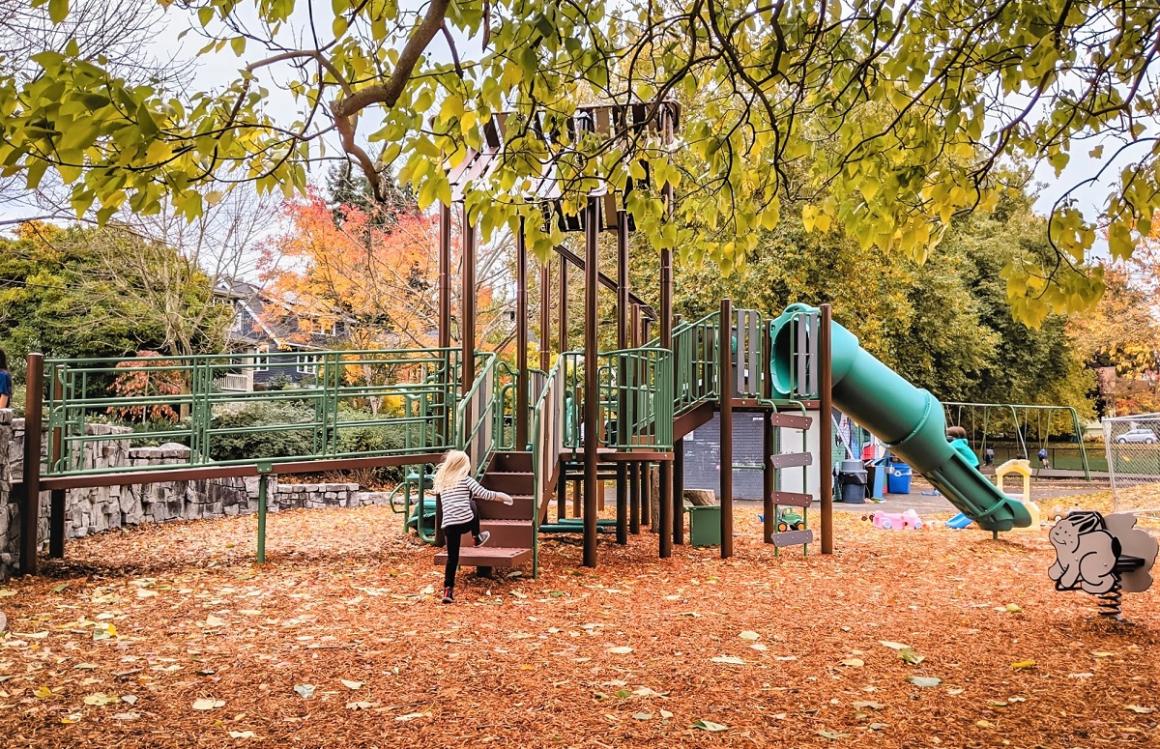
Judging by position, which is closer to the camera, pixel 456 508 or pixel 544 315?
pixel 456 508

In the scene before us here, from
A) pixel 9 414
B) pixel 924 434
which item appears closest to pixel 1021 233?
pixel 924 434

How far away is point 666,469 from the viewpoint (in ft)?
37.7

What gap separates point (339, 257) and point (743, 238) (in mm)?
16217

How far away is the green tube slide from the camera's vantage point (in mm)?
12711

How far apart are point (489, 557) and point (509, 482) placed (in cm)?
143

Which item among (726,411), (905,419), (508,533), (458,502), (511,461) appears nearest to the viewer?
(458,502)

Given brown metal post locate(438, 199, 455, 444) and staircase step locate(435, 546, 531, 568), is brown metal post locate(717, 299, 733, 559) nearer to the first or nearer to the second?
staircase step locate(435, 546, 531, 568)

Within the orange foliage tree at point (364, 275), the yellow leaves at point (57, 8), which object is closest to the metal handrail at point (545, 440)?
the yellow leaves at point (57, 8)

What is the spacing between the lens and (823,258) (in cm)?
2434

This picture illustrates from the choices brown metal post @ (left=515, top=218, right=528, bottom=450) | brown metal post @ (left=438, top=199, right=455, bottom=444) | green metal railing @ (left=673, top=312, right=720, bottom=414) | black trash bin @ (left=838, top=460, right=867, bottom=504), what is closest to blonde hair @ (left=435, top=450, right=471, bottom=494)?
brown metal post @ (left=438, top=199, right=455, bottom=444)

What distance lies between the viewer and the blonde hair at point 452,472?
28.0ft

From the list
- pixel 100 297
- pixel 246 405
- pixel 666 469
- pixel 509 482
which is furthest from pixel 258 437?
pixel 666 469

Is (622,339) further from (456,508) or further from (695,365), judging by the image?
(456,508)

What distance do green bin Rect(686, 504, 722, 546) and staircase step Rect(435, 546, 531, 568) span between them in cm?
355
